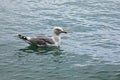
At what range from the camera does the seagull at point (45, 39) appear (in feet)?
77.5

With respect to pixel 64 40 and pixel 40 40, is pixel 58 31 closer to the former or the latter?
pixel 64 40

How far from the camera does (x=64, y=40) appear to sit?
2514 cm

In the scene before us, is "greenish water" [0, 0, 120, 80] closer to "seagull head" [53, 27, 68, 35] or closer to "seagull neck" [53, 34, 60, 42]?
"seagull neck" [53, 34, 60, 42]

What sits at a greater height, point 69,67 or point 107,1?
point 107,1

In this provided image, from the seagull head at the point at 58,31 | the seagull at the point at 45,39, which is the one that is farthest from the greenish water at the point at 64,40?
the seagull head at the point at 58,31

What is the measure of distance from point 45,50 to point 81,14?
7020mm

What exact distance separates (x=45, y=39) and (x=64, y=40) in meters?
1.65

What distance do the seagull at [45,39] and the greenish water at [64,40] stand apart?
1.25ft

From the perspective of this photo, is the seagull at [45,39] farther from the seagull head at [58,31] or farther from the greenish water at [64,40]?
the greenish water at [64,40]

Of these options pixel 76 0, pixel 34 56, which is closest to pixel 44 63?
pixel 34 56

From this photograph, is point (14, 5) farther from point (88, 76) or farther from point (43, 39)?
point (88, 76)

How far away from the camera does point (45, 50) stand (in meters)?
23.5

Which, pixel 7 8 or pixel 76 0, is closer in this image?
pixel 7 8

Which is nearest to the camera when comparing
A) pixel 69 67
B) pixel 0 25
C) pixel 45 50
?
pixel 69 67
